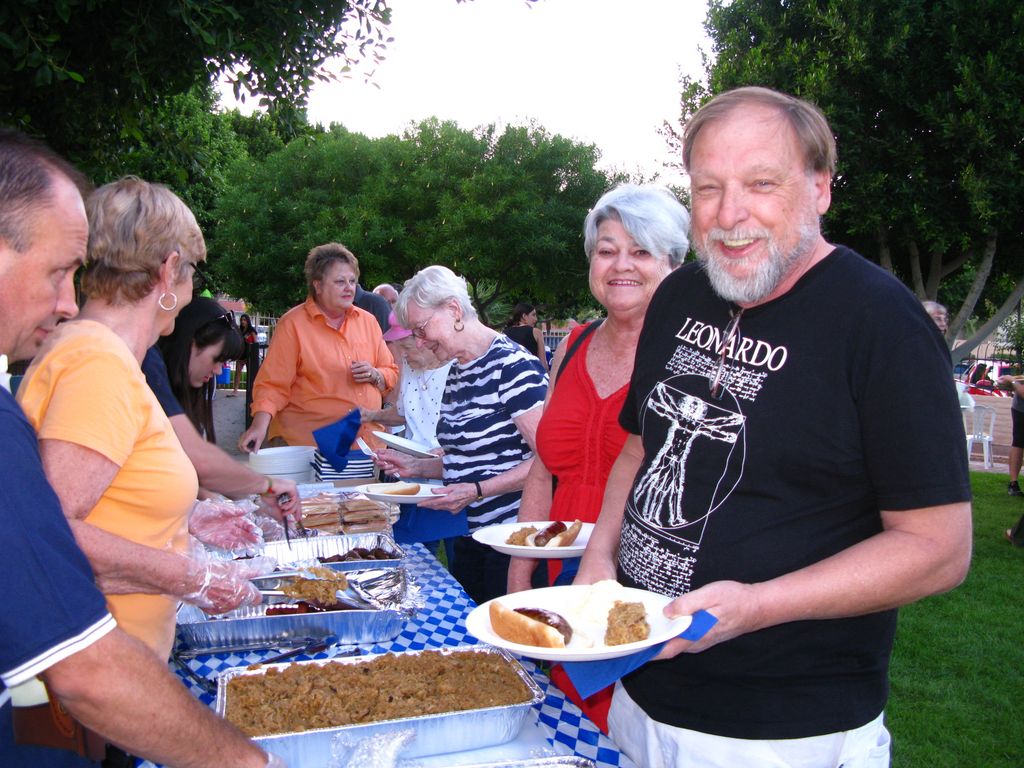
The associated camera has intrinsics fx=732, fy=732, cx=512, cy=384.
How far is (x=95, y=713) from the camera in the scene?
3.31 ft

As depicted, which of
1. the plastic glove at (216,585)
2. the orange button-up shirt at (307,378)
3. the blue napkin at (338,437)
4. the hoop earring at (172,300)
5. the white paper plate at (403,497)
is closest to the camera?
the plastic glove at (216,585)

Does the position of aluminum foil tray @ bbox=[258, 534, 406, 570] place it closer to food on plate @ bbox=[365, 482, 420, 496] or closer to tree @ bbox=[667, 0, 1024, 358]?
food on plate @ bbox=[365, 482, 420, 496]

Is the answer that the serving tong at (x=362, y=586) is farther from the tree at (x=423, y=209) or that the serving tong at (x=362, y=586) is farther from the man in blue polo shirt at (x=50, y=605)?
the tree at (x=423, y=209)

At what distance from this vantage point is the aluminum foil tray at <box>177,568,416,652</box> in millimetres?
2078

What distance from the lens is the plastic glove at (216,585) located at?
1.75 metres

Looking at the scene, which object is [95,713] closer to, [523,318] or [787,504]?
[787,504]

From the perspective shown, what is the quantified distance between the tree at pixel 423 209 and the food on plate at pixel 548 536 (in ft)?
42.0

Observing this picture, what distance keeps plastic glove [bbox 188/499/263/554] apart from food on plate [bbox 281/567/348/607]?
41 centimetres

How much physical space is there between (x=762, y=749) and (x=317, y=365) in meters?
4.13

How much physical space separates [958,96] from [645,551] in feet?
27.0

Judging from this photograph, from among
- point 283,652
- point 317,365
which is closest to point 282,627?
point 283,652

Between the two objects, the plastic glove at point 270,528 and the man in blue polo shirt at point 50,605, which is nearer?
the man in blue polo shirt at point 50,605

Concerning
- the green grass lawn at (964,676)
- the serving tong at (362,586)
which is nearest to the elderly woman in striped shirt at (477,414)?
the serving tong at (362,586)

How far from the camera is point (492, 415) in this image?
305cm
